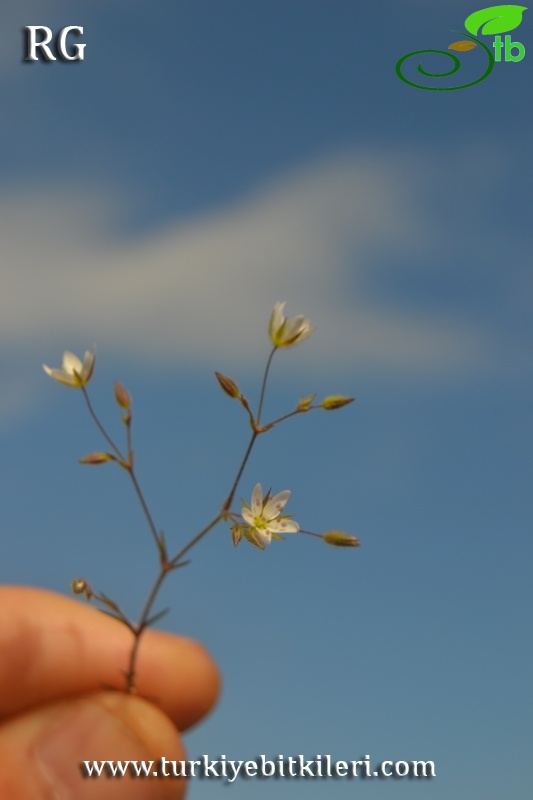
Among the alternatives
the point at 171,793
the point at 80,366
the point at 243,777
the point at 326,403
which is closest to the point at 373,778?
the point at 243,777

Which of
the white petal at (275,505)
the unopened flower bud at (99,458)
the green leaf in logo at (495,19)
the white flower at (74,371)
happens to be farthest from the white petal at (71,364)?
the green leaf in logo at (495,19)

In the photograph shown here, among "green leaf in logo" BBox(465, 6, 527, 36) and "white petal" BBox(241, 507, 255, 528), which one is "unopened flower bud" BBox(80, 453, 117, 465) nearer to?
"white petal" BBox(241, 507, 255, 528)

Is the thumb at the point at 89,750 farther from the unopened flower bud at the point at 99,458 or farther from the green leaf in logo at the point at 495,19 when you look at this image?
the green leaf in logo at the point at 495,19

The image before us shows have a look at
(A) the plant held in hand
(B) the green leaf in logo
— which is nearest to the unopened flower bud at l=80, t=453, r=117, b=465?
(A) the plant held in hand

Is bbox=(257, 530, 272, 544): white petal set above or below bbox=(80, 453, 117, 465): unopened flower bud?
below

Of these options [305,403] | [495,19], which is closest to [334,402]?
[305,403]

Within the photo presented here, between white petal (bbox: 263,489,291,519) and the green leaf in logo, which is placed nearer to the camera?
white petal (bbox: 263,489,291,519)
